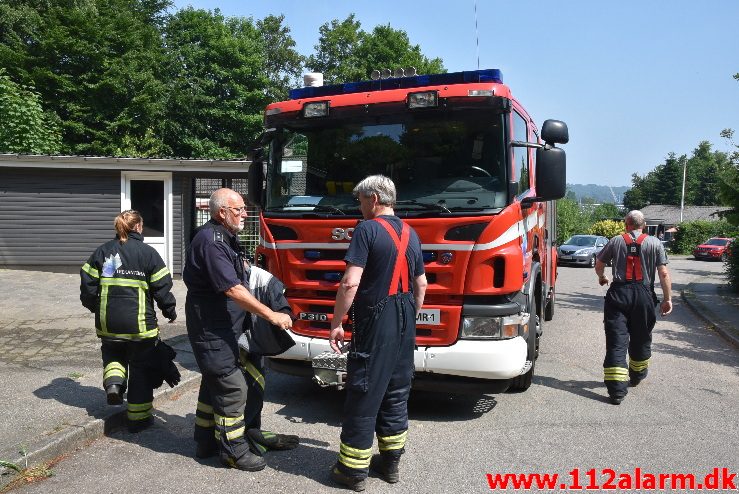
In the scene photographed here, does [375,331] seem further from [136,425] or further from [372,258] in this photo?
[136,425]

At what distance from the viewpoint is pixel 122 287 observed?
15.2ft

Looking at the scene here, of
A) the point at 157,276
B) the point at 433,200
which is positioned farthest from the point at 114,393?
the point at 433,200

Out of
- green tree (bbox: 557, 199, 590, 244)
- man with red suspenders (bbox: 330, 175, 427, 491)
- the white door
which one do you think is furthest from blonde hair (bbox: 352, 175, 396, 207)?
green tree (bbox: 557, 199, 590, 244)

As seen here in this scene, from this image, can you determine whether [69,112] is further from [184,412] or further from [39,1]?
[184,412]

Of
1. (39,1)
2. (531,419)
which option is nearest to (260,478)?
(531,419)

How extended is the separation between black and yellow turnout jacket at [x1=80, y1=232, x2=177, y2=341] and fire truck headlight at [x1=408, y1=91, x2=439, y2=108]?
2.47 meters

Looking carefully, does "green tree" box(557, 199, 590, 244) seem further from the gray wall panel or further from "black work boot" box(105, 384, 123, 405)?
"black work boot" box(105, 384, 123, 405)

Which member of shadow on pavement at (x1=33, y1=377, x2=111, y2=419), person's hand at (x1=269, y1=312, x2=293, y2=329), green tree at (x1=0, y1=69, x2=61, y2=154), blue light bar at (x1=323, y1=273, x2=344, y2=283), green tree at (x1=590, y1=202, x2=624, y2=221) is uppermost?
green tree at (x1=0, y1=69, x2=61, y2=154)

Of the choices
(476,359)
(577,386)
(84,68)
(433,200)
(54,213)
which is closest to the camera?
(476,359)

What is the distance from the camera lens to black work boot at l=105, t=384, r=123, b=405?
460 cm

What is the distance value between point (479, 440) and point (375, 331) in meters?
1.52

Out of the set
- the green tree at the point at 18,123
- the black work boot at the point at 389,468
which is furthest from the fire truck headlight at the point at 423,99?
the green tree at the point at 18,123

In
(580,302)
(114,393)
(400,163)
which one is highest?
(400,163)

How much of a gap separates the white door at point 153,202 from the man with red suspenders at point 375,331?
11.3 metres
